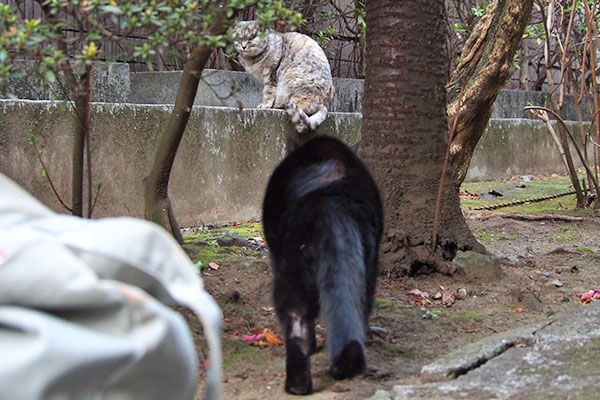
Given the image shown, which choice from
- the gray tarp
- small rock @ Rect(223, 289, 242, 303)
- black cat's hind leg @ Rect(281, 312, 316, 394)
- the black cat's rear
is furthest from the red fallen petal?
the gray tarp

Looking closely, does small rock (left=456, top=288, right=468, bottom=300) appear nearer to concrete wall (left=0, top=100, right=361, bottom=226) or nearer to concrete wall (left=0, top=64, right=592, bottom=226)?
concrete wall (left=0, top=64, right=592, bottom=226)

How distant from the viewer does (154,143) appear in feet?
20.2

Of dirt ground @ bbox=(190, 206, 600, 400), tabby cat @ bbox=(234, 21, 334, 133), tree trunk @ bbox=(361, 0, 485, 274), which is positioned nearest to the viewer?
dirt ground @ bbox=(190, 206, 600, 400)

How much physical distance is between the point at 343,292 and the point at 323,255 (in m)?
0.17

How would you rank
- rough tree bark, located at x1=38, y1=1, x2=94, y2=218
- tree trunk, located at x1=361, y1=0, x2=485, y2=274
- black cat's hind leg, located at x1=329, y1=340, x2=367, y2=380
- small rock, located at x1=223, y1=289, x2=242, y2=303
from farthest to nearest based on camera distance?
tree trunk, located at x1=361, y1=0, x2=485, y2=274 < small rock, located at x1=223, y1=289, x2=242, y2=303 < rough tree bark, located at x1=38, y1=1, x2=94, y2=218 < black cat's hind leg, located at x1=329, y1=340, x2=367, y2=380

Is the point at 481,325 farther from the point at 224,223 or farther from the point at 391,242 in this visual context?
the point at 224,223

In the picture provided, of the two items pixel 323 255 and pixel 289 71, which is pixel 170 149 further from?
pixel 289 71

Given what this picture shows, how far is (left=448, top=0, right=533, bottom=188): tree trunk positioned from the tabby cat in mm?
2049

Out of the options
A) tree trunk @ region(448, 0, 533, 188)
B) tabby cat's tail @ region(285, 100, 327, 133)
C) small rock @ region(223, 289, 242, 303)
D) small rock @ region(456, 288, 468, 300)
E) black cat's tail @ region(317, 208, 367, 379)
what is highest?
tree trunk @ region(448, 0, 533, 188)

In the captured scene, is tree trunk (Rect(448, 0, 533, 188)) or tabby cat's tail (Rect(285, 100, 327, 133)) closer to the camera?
tree trunk (Rect(448, 0, 533, 188))

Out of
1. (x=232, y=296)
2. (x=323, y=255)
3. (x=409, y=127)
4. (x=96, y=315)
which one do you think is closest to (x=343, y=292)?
(x=323, y=255)

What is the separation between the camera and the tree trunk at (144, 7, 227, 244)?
3684 mm

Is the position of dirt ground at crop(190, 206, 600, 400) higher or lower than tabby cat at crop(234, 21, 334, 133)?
lower

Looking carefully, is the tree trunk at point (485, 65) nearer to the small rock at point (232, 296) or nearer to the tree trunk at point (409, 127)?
the tree trunk at point (409, 127)
